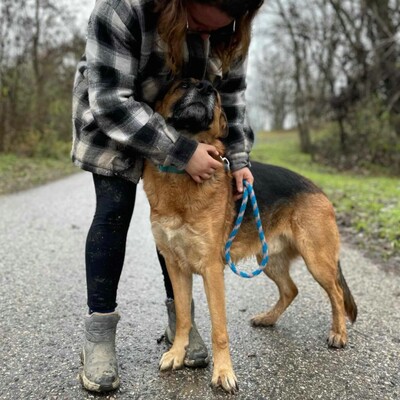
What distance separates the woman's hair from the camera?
232cm

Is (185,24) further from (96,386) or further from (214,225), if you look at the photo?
(96,386)

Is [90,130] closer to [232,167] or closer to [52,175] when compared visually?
[232,167]

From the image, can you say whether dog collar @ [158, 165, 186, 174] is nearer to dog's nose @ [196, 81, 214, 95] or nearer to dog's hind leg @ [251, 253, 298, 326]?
dog's nose @ [196, 81, 214, 95]

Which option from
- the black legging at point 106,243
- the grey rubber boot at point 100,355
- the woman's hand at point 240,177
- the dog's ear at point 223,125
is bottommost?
the grey rubber boot at point 100,355

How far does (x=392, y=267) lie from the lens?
5441 millimetres

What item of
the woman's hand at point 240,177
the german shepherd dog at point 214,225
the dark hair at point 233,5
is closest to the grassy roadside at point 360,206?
the german shepherd dog at point 214,225

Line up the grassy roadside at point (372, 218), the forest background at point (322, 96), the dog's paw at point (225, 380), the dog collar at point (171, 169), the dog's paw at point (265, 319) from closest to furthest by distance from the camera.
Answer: the dog's paw at point (225, 380), the dog collar at point (171, 169), the dog's paw at point (265, 319), the grassy roadside at point (372, 218), the forest background at point (322, 96)

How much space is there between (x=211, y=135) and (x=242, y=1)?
0.81m

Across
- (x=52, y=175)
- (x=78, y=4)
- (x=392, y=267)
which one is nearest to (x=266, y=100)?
(x=78, y=4)

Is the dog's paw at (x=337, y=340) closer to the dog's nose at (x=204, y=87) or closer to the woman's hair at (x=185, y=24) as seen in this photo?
the dog's nose at (x=204, y=87)

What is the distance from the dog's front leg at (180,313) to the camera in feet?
9.44

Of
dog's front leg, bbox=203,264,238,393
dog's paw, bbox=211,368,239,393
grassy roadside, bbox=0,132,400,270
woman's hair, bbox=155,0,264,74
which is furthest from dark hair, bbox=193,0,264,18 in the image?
grassy roadside, bbox=0,132,400,270

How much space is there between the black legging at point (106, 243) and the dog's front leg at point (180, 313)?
1.21 ft

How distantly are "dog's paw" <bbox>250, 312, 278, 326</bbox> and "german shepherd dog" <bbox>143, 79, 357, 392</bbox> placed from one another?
47cm
